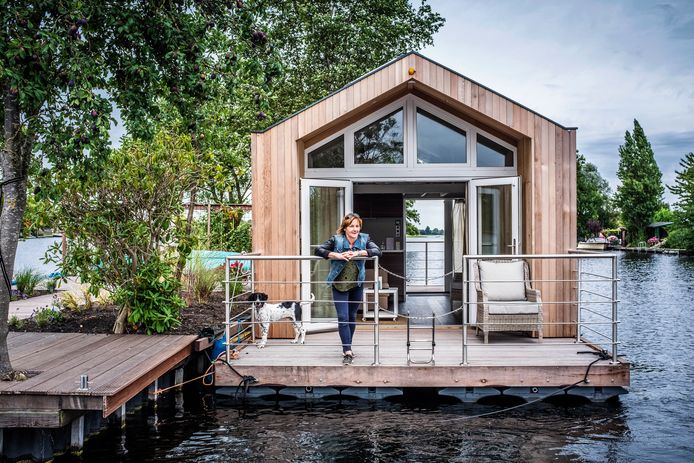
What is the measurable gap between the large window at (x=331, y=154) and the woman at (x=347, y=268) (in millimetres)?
2137

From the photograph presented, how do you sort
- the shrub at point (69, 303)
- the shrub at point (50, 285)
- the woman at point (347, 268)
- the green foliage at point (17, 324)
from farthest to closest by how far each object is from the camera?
the shrub at point (50, 285) → the shrub at point (69, 303) → the green foliage at point (17, 324) → the woman at point (347, 268)

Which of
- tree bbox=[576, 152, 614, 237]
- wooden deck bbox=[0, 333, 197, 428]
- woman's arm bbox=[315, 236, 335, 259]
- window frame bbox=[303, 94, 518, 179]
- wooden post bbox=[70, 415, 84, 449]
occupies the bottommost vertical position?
wooden post bbox=[70, 415, 84, 449]

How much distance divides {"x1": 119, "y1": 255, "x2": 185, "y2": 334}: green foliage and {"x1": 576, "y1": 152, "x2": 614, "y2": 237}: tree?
2538 cm

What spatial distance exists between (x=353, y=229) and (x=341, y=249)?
9.8 inches

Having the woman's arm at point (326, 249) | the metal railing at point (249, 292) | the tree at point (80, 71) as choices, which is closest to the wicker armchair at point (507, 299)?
the metal railing at point (249, 292)

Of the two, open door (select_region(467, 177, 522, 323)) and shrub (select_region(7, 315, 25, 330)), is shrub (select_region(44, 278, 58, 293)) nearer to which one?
shrub (select_region(7, 315, 25, 330))

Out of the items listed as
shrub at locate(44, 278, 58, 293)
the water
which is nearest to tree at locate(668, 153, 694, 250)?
the water

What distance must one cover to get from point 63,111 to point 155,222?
2811 millimetres

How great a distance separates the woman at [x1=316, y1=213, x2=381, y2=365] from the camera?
626cm

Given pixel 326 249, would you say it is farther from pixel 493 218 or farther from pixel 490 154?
pixel 490 154

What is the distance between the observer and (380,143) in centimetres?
837

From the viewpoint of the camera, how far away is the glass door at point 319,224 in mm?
7816

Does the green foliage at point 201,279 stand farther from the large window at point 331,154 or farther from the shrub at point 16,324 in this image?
the large window at point 331,154

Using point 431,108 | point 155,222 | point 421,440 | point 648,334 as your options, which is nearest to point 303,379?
point 421,440
